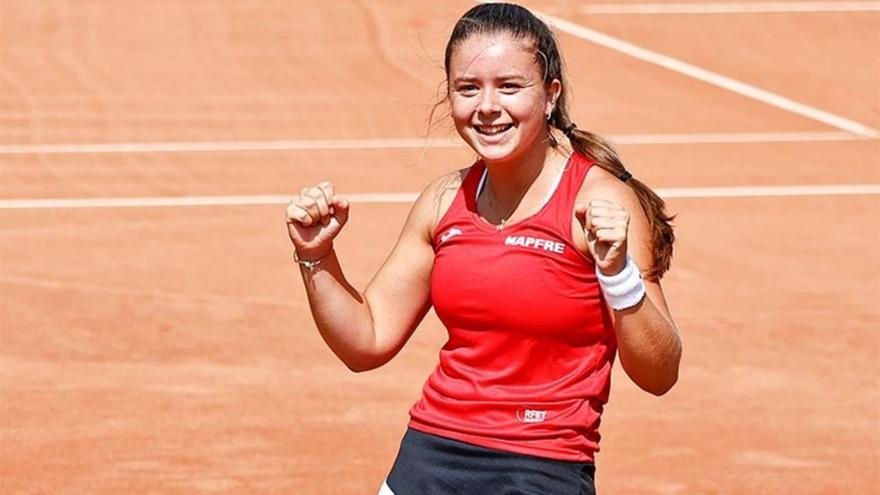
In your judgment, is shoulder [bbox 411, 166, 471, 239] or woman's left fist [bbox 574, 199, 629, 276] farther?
shoulder [bbox 411, 166, 471, 239]

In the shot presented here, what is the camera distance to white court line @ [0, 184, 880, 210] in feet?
48.5

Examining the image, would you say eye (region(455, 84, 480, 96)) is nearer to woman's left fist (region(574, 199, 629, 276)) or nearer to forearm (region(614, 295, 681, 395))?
woman's left fist (region(574, 199, 629, 276))

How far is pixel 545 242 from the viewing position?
5340mm

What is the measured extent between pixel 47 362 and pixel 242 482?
7.62ft

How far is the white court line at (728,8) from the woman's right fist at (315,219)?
57.9ft

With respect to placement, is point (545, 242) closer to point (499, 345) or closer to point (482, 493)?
point (499, 345)

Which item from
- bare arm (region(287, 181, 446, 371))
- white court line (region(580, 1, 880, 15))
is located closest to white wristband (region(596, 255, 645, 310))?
bare arm (region(287, 181, 446, 371))

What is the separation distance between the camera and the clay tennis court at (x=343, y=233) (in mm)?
9812

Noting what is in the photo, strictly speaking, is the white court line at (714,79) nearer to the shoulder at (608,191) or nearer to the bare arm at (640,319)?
the shoulder at (608,191)

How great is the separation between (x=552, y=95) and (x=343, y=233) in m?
8.41

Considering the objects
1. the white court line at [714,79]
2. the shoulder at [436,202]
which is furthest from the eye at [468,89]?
the white court line at [714,79]

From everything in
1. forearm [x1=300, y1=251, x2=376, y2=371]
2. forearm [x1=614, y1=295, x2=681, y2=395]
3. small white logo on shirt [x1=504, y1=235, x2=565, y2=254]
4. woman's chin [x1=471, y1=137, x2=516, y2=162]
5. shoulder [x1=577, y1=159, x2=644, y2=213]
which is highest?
woman's chin [x1=471, y1=137, x2=516, y2=162]

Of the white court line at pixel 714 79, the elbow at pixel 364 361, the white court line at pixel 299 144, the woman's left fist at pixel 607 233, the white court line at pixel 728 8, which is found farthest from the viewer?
the white court line at pixel 728 8

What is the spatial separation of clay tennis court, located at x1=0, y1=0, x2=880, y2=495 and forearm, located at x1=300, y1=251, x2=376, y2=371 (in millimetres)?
784
